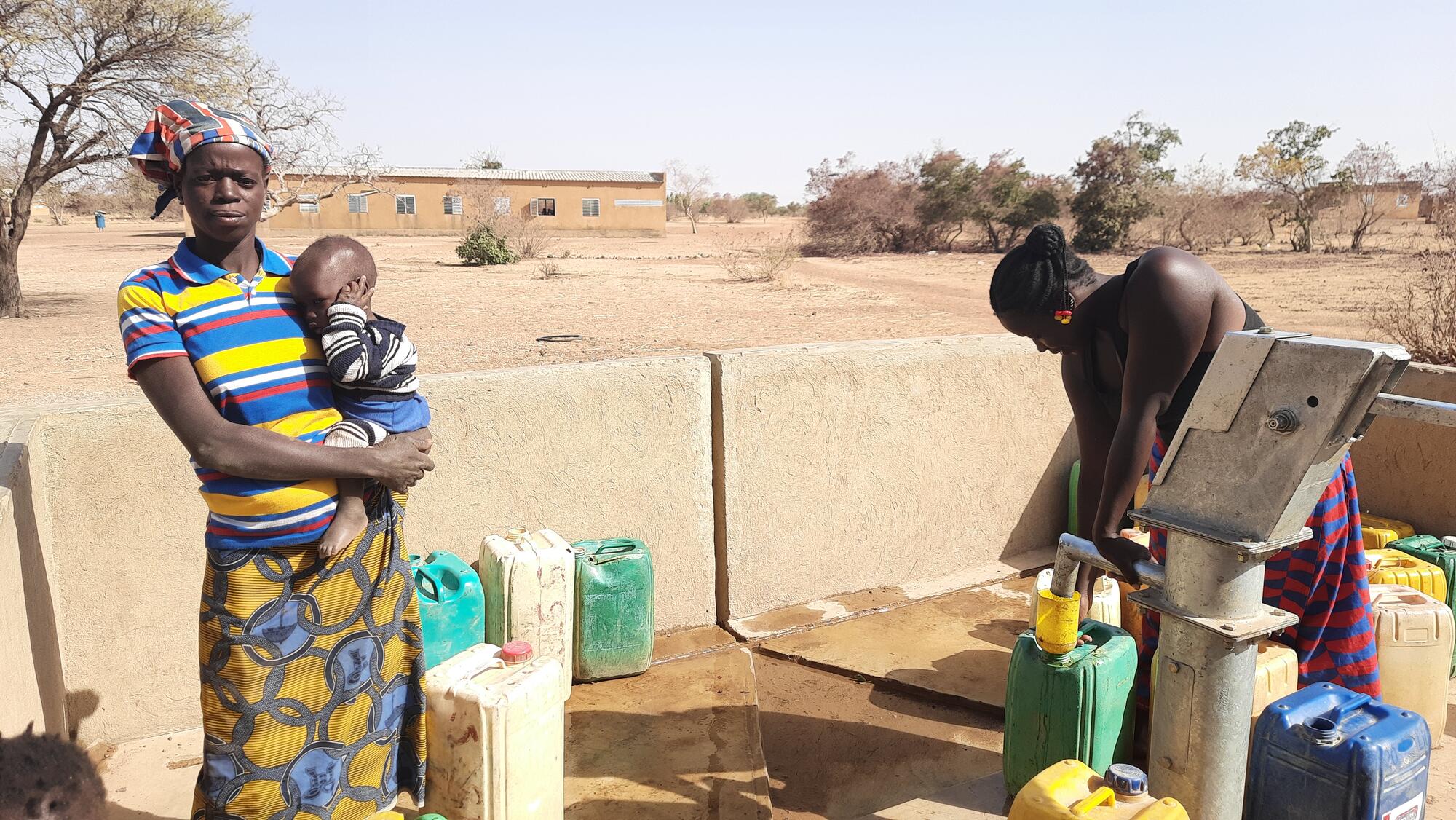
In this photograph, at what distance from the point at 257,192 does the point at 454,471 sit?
1.76 m

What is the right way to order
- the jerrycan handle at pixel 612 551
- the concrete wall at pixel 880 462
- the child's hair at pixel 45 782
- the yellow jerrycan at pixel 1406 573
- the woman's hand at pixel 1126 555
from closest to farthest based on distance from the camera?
the child's hair at pixel 45 782, the woman's hand at pixel 1126 555, the yellow jerrycan at pixel 1406 573, the jerrycan handle at pixel 612 551, the concrete wall at pixel 880 462

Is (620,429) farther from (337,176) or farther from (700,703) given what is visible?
(337,176)

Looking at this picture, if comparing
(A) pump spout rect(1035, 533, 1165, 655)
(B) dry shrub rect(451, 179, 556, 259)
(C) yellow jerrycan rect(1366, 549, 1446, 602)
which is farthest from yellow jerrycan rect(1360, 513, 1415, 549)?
(B) dry shrub rect(451, 179, 556, 259)

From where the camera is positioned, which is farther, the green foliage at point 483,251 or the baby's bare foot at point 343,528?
the green foliage at point 483,251

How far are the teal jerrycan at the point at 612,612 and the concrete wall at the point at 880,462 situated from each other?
567 mm

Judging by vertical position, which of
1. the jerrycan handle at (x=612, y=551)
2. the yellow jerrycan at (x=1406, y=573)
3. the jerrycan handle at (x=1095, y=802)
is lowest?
the yellow jerrycan at (x=1406, y=573)

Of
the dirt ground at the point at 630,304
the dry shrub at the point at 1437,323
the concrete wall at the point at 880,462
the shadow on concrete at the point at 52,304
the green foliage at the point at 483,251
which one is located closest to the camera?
the concrete wall at the point at 880,462

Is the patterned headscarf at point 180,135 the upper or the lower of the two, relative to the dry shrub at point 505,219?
lower

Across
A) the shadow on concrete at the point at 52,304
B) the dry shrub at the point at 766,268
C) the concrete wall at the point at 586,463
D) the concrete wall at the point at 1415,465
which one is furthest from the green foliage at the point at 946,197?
the concrete wall at the point at 586,463

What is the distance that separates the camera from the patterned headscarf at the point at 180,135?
1935mm

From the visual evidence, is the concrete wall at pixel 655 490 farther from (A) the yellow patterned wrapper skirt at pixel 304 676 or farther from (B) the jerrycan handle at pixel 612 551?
(A) the yellow patterned wrapper skirt at pixel 304 676

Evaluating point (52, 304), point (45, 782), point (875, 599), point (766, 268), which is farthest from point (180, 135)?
point (766, 268)

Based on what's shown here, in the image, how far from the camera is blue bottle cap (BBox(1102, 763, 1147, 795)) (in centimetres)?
197

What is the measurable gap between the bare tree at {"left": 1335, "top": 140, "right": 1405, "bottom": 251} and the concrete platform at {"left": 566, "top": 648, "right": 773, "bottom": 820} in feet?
81.6
